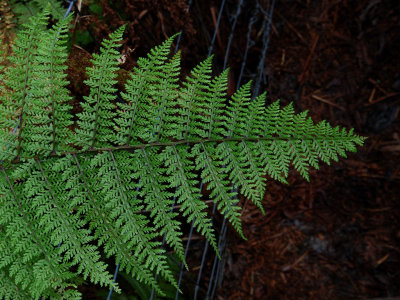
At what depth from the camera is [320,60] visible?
3605 mm

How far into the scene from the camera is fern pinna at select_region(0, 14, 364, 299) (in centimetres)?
145

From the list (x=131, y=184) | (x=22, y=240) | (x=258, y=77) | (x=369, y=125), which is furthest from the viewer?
(x=369, y=125)

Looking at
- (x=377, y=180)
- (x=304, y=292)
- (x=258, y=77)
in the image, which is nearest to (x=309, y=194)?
(x=377, y=180)

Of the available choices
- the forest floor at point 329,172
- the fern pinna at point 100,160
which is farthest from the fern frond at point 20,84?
the forest floor at point 329,172

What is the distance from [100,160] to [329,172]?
9.19 feet

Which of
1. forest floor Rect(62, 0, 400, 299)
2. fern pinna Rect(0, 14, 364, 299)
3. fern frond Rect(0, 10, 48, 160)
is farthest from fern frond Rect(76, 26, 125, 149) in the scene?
forest floor Rect(62, 0, 400, 299)

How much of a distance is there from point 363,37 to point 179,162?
3.24 meters

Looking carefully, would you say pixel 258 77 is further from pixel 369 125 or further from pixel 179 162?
pixel 179 162

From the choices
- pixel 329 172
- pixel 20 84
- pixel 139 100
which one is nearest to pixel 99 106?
pixel 139 100

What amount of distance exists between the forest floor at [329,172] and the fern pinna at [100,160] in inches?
65.4

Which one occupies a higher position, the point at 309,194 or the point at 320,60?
the point at 320,60

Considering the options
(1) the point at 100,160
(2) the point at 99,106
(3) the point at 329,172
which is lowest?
(3) the point at 329,172

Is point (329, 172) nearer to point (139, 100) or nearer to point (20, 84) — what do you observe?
point (139, 100)

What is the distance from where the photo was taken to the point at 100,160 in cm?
156
